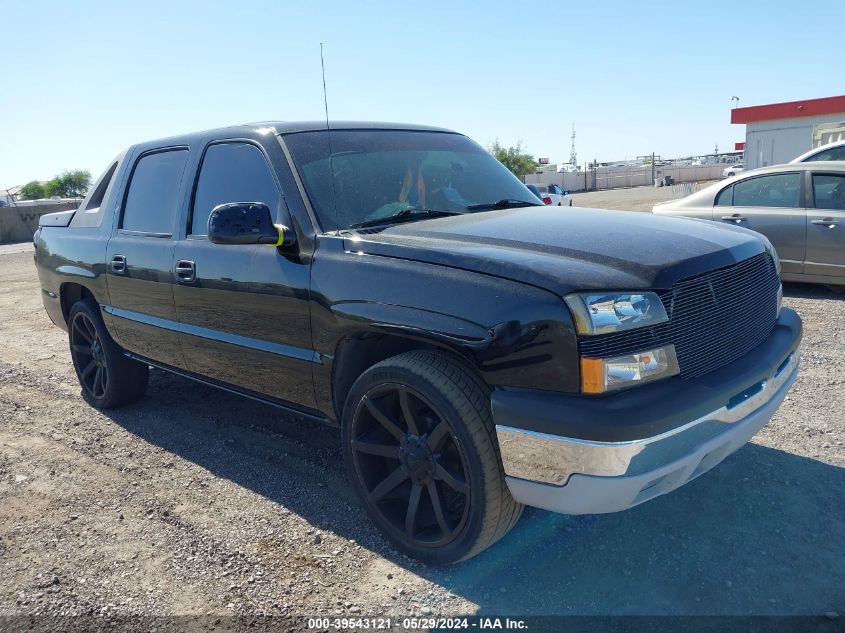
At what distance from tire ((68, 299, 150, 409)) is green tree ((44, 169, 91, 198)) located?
7915cm

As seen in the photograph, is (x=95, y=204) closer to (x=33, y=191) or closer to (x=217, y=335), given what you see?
(x=217, y=335)

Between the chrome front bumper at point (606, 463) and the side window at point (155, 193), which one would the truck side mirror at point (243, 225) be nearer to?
the side window at point (155, 193)

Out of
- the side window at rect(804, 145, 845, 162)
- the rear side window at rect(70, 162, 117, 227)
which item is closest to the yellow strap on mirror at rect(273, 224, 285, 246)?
the rear side window at rect(70, 162, 117, 227)

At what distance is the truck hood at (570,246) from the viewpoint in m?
2.52

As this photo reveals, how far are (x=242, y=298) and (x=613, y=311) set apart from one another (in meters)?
1.96

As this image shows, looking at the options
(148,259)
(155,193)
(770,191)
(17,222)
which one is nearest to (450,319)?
(148,259)

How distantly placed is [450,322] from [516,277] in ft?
0.98

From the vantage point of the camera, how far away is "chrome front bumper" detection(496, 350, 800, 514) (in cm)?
236

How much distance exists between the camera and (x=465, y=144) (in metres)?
4.39

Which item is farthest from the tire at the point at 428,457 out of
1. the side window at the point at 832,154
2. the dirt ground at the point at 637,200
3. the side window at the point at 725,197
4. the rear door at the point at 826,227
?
the dirt ground at the point at 637,200

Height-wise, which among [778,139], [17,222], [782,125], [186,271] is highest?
[782,125]

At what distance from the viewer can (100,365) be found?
518 cm

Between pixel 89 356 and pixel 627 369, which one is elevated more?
pixel 627 369

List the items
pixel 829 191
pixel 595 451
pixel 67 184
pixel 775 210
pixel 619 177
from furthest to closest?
pixel 67 184
pixel 619 177
pixel 775 210
pixel 829 191
pixel 595 451
